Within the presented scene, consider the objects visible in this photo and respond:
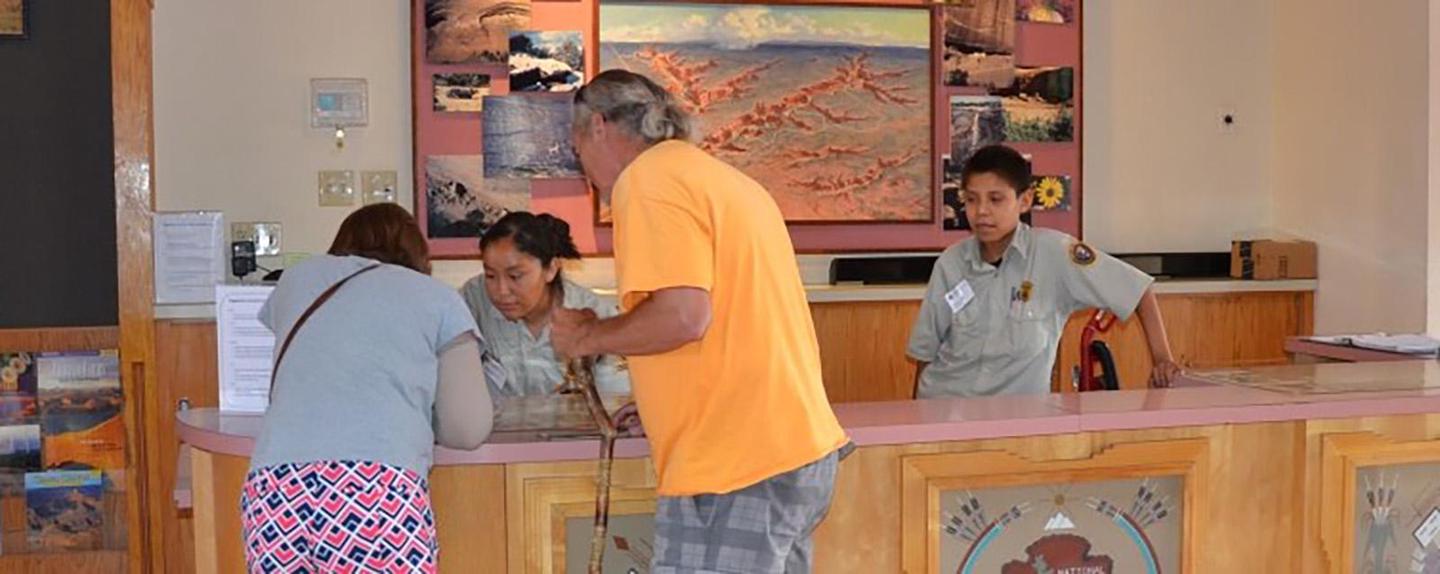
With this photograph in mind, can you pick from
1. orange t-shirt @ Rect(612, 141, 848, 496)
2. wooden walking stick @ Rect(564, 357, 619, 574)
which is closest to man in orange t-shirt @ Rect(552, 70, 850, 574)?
orange t-shirt @ Rect(612, 141, 848, 496)

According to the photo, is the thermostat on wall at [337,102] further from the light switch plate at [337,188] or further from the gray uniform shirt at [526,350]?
the gray uniform shirt at [526,350]

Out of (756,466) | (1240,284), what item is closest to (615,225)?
(756,466)

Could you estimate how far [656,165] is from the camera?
8.60 ft

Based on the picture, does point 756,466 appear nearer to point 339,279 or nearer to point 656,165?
point 656,165

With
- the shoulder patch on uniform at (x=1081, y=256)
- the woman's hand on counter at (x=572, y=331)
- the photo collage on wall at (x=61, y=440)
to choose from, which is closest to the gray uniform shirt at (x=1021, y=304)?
the shoulder patch on uniform at (x=1081, y=256)

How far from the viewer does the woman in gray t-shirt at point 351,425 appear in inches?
106

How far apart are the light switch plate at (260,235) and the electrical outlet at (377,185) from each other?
318 mm

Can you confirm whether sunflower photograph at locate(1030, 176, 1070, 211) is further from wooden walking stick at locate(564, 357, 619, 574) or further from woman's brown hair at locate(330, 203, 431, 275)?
woman's brown hair at locate(330, 203, 431, 275)

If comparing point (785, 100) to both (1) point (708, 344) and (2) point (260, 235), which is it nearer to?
(2) point (260, 235)

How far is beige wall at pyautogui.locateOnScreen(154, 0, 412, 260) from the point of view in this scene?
541 cm

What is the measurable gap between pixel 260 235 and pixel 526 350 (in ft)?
6.00

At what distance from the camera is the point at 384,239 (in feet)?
9.52

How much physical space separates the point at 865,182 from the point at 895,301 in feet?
1.72

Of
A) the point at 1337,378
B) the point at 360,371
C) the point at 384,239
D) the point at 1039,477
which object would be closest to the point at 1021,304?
the point at 1337,378
